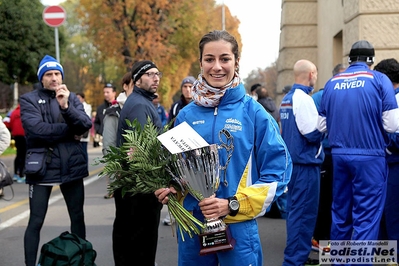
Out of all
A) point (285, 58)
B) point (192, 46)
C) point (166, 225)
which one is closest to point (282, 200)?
point (166, 225)

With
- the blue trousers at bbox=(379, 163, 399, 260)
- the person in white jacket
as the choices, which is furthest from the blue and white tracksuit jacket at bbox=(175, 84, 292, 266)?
the person in white jacket

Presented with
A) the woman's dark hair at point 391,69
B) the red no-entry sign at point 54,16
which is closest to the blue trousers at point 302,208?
the woman's dark hair at point 391,69

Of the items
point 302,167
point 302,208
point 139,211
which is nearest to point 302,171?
point 302,167

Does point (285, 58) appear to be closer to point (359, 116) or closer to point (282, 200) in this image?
point (282, 200)

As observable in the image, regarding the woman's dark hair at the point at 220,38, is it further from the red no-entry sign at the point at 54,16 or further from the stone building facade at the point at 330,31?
the red no-entry sign at the point at 54,16

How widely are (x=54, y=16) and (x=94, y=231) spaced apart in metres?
8.38

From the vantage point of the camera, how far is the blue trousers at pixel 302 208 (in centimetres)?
619

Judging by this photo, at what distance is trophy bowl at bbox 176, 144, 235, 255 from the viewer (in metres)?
3.33

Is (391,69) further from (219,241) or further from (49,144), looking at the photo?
(219,241)

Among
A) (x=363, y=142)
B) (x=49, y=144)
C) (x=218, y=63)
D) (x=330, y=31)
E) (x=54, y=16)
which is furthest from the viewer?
(x=54, y=16)

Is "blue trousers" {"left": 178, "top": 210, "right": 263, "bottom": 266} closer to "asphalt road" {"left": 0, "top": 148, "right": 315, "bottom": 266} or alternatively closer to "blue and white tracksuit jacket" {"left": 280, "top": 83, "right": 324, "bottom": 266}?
"blue and white tracksuit jacket" {"left": 280, "top": 83, "right": 324, "bottom": 266}

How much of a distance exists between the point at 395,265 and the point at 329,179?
1.53 m

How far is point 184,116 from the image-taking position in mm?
3684

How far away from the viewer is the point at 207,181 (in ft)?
11.0
